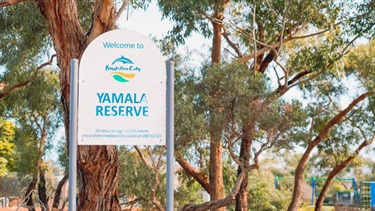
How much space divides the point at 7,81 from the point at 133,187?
4362 mm

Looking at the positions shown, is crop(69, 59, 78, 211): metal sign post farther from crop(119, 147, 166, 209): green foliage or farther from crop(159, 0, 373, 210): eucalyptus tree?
crop(119, 147, 166, 209): green foliage

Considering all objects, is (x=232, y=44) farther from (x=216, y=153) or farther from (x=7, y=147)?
(x=7, y=147)

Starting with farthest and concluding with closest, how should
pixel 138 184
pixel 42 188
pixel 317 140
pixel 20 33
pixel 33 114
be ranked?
pixel 42 188
pixel 33 114
pixel 317 140
pixel 138 184
pixel 20 33

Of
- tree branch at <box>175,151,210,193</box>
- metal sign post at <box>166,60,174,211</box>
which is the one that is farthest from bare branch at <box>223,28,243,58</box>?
metal sign post at <box>166,60,174,211</box>

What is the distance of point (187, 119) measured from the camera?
524 inches

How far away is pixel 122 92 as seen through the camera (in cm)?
498

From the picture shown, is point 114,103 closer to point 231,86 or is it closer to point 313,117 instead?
point 231,86

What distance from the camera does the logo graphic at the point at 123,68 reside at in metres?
5.04

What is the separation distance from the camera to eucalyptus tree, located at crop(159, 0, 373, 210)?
1327 cm

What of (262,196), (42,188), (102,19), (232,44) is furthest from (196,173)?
(102,19)

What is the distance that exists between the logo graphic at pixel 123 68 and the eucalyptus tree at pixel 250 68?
599 cm

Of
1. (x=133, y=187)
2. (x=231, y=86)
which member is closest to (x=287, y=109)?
(x=231, y=86)

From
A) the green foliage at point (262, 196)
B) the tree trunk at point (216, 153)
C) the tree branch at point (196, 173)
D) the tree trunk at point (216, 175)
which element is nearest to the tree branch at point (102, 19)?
the tree trunk at point (216, 153)

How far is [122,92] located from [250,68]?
445 inches
